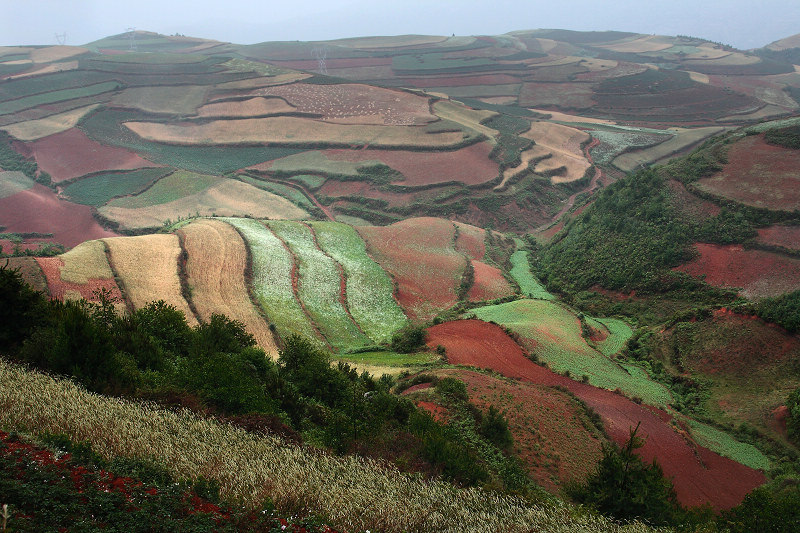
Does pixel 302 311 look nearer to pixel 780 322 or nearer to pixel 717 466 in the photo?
pixel 717 466

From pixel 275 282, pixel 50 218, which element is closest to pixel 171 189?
pixel 50 218

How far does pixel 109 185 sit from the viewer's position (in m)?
70.4

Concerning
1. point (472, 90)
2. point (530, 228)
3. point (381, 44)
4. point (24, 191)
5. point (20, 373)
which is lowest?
point (530, 228)

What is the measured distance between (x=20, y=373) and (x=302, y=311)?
23.2 metres

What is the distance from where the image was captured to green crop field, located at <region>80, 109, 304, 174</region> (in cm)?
7938

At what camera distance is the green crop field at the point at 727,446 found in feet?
77.0

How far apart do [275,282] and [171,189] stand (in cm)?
3948

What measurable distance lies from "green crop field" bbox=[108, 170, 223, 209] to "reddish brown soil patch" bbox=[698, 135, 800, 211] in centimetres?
5862

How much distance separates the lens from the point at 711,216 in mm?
44250

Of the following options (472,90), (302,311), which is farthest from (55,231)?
(472,90)

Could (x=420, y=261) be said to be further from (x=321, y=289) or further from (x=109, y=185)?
(x=109, y=185)

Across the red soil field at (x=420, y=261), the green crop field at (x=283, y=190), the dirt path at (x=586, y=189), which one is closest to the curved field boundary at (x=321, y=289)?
the red soil field at (x=420, y=261)

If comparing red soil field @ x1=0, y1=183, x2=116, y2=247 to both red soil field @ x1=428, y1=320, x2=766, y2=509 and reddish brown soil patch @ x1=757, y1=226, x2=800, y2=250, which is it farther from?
reddish brown soil patch @ x1=757, y1=226, x2=800, y2=250

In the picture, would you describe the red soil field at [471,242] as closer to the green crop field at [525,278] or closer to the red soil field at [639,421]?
the green crop field at [525,278]
